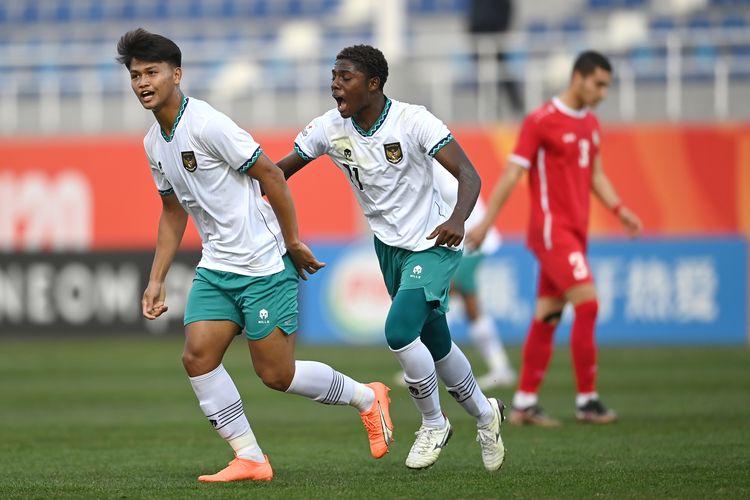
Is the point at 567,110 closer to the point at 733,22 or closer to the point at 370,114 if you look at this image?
the point at 370,114

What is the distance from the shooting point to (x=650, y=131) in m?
19.3

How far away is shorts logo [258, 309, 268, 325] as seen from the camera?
637cm

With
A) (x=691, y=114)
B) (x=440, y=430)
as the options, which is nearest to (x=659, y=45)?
(x=691, y=114)

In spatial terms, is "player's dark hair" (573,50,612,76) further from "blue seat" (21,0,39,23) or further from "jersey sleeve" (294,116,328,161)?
"blue seat" (21,0,39,23)

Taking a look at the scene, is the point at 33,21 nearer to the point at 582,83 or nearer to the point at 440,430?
the point at 582,83

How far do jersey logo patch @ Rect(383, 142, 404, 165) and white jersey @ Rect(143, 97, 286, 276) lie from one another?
676 millimetres

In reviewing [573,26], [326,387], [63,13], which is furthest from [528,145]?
[63,13]

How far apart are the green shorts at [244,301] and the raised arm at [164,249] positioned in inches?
10.0

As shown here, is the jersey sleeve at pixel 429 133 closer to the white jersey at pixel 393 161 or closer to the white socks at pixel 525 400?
the white jersey at pixel 393 161

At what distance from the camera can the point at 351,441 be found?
8.61m

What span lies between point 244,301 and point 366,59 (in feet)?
4.48

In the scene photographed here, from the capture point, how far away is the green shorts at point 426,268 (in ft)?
21.7

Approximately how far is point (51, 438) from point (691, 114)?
13408 millimetres

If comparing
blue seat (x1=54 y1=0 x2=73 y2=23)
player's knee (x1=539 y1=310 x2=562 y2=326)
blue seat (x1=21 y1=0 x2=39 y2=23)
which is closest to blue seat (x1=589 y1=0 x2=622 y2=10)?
blue seat (x1=54 y1=0 x2=73 y2=23)
